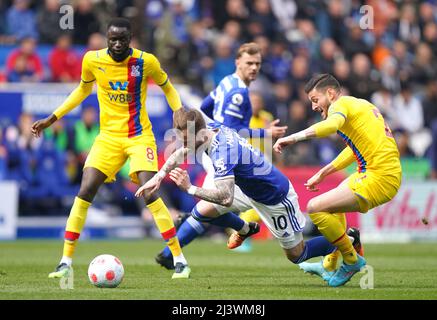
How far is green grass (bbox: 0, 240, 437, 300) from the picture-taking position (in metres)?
8.70

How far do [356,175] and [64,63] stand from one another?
11.4 meters

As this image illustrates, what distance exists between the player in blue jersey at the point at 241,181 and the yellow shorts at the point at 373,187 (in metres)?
0.67

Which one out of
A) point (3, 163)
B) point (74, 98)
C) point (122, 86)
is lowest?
point (3, 163)

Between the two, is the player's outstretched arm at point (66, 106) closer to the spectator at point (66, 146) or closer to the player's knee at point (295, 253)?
the player's knee at point (295, 253)

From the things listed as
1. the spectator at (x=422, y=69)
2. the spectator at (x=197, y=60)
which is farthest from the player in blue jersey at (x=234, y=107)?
the spectator at (x=422, y=69)

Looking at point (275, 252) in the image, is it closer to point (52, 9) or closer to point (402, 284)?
point (402, 284)

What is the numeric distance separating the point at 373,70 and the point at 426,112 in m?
1.87

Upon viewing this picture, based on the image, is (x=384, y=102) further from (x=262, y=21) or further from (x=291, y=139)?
(x=291, y=139)

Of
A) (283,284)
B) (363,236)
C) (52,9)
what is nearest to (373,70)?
(363,236)

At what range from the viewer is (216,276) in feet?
35.7

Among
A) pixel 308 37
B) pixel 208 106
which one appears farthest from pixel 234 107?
pixel 308 37

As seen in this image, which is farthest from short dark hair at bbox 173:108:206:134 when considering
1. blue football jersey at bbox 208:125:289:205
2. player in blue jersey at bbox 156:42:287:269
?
player in blue jersey at bbox 156:42:287:269

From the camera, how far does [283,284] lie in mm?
9875

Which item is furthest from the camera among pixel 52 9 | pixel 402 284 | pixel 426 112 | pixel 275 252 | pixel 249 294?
pixel 426 112
